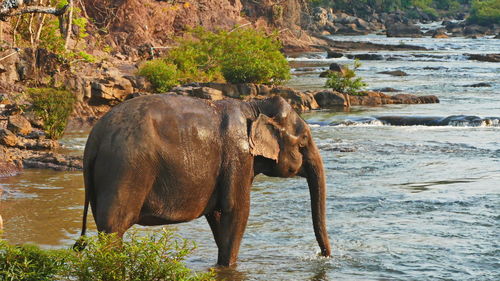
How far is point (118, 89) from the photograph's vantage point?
2184cm

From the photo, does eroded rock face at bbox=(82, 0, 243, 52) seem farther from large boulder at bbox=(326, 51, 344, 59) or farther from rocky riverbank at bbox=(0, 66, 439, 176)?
large boulder at bbox=(326, 51, 344, 59)

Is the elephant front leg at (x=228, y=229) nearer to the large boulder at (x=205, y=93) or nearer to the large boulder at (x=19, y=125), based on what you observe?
the large boulder at (x=19, y=125)

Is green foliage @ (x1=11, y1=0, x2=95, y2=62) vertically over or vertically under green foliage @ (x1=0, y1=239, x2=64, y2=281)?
over

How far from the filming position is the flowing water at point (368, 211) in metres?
8.62

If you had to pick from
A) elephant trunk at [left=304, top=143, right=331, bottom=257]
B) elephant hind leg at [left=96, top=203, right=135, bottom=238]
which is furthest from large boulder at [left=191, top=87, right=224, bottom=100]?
elephant hind leg at [left=96, top=203, right=135, bottom=238]

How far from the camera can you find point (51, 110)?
16.1 meters

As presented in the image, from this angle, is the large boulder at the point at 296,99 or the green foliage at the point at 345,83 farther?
the green foliage at the point at 345,83

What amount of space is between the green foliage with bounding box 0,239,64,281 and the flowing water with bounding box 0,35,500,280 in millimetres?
2488

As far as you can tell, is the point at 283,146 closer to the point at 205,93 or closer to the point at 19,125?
the point at 19,125

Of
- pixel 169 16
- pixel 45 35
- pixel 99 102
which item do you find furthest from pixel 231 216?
pixel 169 16

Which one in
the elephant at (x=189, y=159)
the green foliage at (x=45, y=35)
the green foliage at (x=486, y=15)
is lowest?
the elephant at (x=189, y=159)

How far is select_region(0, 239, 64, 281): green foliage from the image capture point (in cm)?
534

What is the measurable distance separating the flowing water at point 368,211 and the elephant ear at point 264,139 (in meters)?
1.29

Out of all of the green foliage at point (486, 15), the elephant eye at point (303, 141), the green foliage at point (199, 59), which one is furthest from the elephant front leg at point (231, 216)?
the green foliage at point (486, 15)
